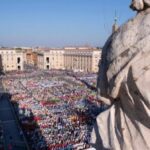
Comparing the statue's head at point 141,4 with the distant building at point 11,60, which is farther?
the distant building at point 11,60

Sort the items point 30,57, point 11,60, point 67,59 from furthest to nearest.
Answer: point 30,57
point 67,59
point 11,60

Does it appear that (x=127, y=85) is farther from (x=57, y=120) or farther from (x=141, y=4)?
(x=57, y=120)

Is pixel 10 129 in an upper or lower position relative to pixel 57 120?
lower

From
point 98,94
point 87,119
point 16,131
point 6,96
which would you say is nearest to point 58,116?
point 87,119

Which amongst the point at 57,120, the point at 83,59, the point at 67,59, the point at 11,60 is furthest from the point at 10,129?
the point at 67,59

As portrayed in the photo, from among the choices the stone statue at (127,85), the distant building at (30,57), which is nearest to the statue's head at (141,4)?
the stone statue at (127,85)

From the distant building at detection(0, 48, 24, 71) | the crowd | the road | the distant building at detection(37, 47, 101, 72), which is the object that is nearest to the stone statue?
the crowd

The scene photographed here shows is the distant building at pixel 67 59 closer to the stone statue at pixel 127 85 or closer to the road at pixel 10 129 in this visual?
the road at pixel 10 129
